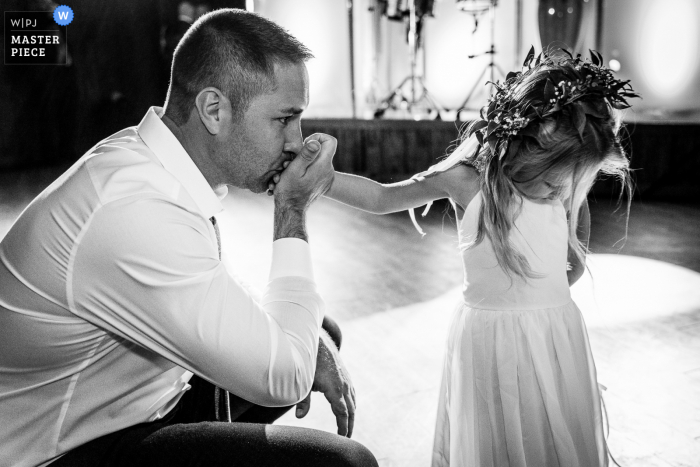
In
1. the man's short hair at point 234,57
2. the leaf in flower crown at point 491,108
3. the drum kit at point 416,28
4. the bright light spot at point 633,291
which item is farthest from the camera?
the drum kit at point 416,28

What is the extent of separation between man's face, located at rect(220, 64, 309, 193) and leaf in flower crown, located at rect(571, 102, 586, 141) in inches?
27.2

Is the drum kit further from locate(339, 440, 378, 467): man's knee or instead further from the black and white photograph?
locate(339, 440, 378, 467): man's knee

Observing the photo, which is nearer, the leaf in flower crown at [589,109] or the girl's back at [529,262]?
the leaf in flower crown at [589,109]

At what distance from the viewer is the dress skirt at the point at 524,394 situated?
1.58 m

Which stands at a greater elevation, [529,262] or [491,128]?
[491,128]

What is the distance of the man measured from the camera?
974 millimetres

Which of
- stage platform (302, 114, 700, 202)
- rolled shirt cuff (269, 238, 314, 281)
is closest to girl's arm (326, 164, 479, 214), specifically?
rolled shirt cuff (269, 238, 314, 281)

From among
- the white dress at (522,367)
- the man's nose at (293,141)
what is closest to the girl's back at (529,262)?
the white dress at (522,367)

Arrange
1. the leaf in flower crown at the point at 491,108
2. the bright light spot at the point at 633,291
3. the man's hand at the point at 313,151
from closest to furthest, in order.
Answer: the man's hand at the point at 313,151, the leaf in flower crown at the point at 491,108, the bright light spot at the point at 633,291

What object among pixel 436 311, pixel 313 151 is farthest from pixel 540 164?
pixel 436 311

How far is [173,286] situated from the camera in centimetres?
96

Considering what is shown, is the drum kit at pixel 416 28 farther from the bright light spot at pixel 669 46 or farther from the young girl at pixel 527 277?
the young girl at pixel 527 277

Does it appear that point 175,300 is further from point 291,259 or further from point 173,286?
point 291,259

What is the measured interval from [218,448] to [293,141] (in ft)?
1.86
